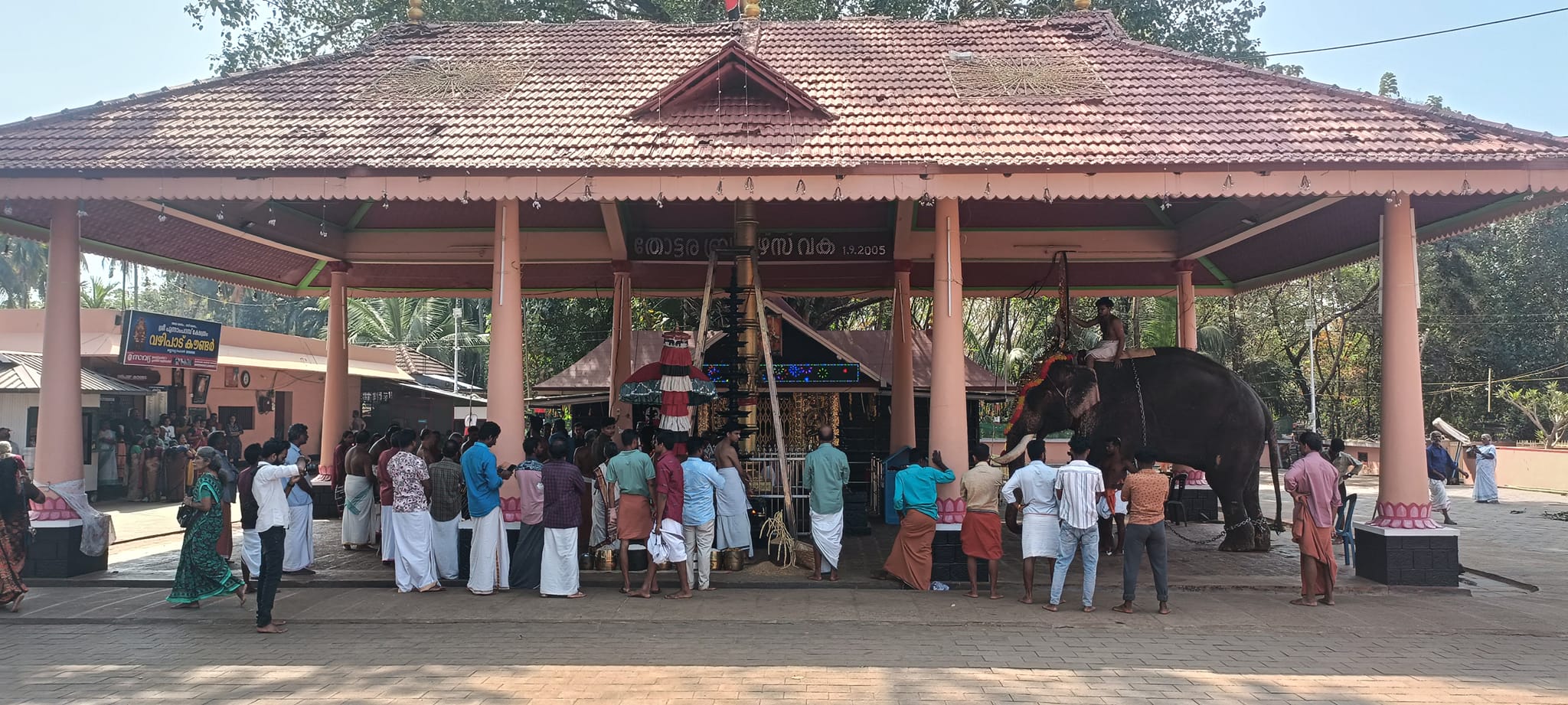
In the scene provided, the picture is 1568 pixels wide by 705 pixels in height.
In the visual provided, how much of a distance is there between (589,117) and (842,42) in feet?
14.1

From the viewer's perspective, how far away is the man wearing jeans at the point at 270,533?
7.47 m

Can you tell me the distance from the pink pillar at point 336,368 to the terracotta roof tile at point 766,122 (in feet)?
12.1

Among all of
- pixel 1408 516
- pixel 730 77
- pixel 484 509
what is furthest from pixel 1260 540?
pixel 484 509

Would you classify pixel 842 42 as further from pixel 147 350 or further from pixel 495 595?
pixel 147 350

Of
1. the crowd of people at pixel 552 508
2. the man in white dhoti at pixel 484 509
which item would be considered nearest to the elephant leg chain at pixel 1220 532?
the crowd of people at pixel 552 508

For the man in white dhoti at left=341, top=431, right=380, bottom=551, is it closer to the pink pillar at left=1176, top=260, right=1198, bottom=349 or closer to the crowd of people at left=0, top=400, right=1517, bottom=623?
the crowd of people at left=0, top=400, right=1517, bottom=623

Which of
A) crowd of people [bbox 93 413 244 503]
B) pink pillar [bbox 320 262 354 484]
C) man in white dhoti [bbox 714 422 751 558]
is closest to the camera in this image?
man in white dhoti [bbox 714 422 751 558]

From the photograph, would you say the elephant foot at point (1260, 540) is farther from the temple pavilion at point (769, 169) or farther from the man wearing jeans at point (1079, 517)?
the man wearing jeans at point (1079, 517)

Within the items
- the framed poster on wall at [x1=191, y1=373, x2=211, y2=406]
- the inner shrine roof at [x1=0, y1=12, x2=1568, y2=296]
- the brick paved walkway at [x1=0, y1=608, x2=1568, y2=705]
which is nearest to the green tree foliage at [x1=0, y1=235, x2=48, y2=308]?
the framed poster on wall at [x1=191, y1=373, x2=211, y2=406]

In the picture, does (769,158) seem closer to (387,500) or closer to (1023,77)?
(1023,77)

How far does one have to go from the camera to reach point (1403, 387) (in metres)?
9.05

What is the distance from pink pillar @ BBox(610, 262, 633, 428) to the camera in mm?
13609

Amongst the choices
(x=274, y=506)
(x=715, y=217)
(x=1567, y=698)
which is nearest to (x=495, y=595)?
(x=274, y=506)

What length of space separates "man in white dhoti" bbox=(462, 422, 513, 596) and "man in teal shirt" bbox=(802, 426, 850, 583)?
2.99 metres
